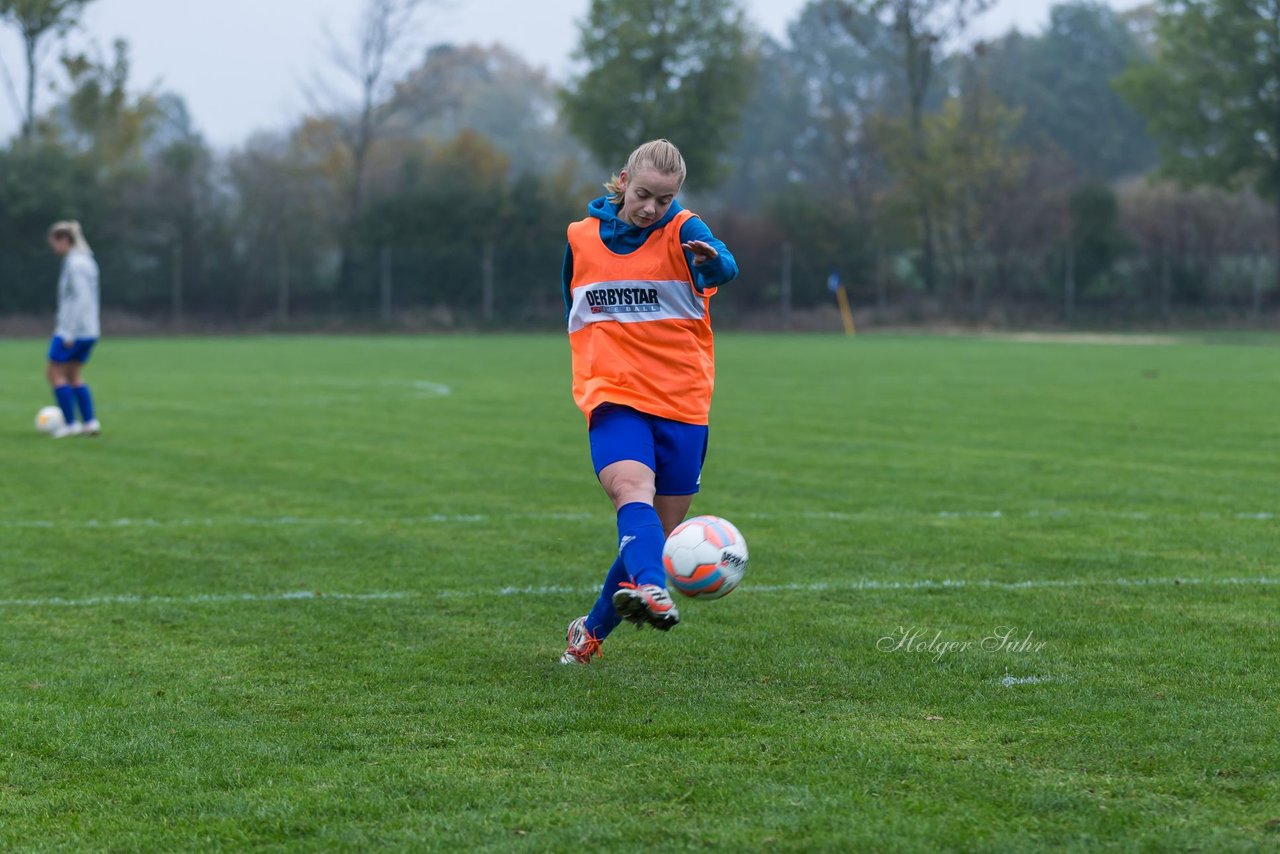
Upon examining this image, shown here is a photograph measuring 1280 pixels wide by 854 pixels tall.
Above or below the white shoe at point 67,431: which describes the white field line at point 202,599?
below

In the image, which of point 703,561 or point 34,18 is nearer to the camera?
point 703,561

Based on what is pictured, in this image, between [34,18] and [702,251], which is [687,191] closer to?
[34,18]

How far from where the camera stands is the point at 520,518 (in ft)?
29.3

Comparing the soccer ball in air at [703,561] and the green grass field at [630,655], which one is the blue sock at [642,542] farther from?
the green grass field at [630,655]

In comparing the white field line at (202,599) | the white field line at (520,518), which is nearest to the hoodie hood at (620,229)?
the white field line at (202,599)

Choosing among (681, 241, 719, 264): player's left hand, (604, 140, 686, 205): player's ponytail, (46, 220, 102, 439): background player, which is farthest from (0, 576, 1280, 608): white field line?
(46, 220, 102, 439): background player

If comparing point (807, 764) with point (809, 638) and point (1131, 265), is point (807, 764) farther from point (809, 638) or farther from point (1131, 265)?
point (1131, 265)

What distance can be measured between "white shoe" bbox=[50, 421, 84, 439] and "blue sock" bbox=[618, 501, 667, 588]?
10.3 m

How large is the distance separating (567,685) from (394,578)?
223 cm

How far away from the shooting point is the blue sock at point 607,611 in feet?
17.4

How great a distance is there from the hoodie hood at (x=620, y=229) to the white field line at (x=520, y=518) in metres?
3.74

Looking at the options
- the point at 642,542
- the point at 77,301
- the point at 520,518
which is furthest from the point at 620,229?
the point at 77,301

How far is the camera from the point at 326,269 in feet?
155

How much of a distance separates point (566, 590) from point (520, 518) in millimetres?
2161
